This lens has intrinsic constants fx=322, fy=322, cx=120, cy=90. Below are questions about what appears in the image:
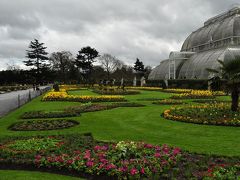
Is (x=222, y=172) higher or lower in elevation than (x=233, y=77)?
lower

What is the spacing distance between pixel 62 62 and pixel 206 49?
46.2 metres

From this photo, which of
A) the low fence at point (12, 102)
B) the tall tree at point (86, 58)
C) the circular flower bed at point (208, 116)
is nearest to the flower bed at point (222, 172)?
the circular flower bed at point (208, 116)

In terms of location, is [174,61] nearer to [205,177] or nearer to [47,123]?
[47,123]

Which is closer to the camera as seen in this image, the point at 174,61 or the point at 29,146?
the point at 29,146

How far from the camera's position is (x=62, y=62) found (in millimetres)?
92938

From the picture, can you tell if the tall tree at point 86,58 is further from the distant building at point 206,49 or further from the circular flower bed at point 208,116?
the circular flower bed at point 208,116

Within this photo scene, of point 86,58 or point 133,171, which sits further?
point 86,58

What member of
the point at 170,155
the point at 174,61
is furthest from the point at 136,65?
the point at 170,155

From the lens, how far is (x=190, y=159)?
727 centimetres

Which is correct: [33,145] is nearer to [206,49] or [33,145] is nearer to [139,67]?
[206,49]

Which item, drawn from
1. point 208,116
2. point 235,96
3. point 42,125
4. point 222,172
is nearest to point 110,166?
point 222,172

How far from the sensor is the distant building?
49.4 m

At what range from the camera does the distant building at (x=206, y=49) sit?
49.4 meters

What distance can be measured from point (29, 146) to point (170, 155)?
3.70 metres
